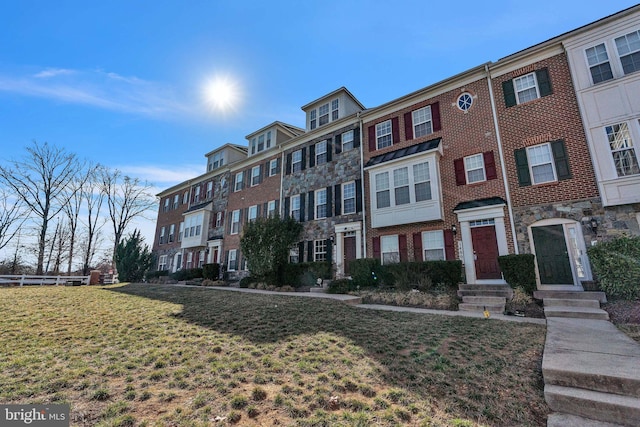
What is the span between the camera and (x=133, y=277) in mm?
23547

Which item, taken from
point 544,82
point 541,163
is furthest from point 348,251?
point 544,82

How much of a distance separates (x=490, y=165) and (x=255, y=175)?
1537 cm

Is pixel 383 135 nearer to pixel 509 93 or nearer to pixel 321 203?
pixel 321 203

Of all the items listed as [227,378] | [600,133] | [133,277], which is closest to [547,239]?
[600,133]

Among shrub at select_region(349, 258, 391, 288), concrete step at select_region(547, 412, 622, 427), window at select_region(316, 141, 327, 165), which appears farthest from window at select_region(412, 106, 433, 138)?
concrete step at select_region(547, 412, 622, 427)

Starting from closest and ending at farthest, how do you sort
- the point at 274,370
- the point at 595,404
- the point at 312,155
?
1. the point at 595,404
2. the point at 274,370
3. the point at 312,155

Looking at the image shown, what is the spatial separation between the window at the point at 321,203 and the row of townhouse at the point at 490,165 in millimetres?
67

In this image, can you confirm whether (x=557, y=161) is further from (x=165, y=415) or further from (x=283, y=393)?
(x=165, y=415)

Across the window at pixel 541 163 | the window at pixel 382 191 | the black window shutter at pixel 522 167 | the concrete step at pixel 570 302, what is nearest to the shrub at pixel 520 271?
the concrete step at pixel 570 302

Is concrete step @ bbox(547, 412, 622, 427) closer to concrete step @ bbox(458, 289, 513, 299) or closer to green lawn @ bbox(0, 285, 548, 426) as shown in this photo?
green lawn @ bbox(0, 285, 548, 426)

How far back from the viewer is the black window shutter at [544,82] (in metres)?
10.6

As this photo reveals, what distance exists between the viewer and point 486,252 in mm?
10766

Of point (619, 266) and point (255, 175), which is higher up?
point (255, 175)
